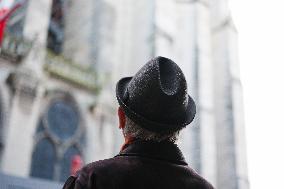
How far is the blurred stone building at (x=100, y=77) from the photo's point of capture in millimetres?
11125

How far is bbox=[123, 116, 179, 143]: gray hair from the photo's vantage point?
5.17ft

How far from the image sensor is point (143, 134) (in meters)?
1.58

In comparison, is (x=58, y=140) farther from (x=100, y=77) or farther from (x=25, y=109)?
(x=100, y=77)

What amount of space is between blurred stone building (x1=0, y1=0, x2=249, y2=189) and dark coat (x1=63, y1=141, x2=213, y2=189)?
30.5 ft

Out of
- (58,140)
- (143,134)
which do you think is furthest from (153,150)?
(58,140)

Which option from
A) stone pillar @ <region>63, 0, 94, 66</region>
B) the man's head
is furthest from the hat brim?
stone pillar @ <region>63, 0, 94, 66</region>

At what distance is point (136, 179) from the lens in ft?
4.91

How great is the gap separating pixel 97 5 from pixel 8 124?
630cm

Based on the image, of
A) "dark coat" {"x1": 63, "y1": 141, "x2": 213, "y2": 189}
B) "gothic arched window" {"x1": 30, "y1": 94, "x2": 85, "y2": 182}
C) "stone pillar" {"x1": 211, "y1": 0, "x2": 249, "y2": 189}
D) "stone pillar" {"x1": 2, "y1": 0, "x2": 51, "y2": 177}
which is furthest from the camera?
"stone pillar" {"x1": 211, "y1": 0, "x2": 249, "y2": 189}

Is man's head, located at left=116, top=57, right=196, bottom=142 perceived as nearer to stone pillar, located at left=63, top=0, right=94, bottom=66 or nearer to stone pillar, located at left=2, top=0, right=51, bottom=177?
stone pillar, located at left=2, top=0, right=51, bottom=177

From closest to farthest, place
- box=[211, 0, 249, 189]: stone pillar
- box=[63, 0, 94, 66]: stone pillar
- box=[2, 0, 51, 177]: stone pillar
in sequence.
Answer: box=[2, 0, 51, 177]: stone pillar, box=[63, 0, 94, 66]: stone pillar, box=[211, 0, 249, 189]: stone pillar

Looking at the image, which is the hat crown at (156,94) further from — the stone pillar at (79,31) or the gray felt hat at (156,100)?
the stone pillar at (79,31)

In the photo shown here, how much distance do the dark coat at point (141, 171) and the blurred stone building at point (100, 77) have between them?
30.5 feet

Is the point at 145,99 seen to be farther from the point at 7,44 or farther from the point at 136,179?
the point at 7,44
